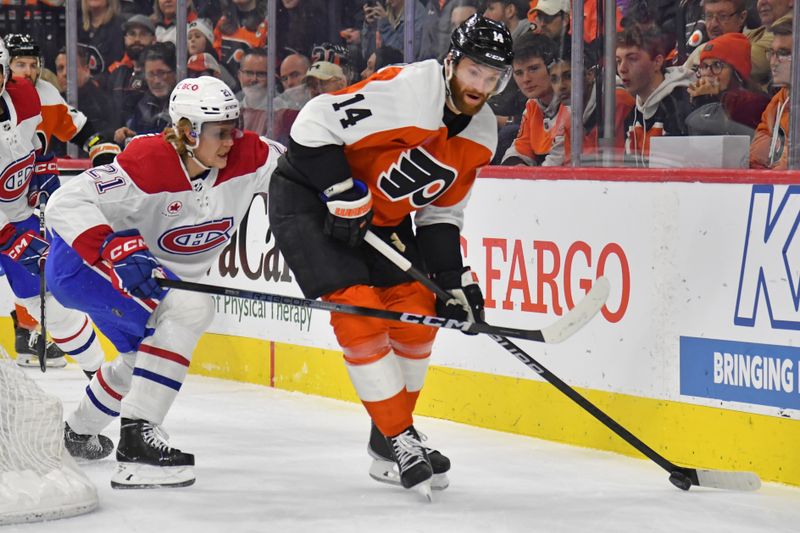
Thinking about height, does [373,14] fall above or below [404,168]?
above

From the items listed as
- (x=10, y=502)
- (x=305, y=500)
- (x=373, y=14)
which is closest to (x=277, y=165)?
(x=305, y=500)

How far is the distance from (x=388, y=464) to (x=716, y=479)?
762 mm

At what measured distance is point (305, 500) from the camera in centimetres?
297

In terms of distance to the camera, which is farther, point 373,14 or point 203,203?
point 373,14

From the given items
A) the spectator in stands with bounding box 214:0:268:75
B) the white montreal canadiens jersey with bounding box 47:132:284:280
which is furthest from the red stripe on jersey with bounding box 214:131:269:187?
the spectator in stands with bounding box 214:0:268:75

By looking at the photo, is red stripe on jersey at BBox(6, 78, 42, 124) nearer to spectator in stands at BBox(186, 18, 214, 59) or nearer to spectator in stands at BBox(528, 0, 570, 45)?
spectator in stands at BBox(186, 18, 214, 59)

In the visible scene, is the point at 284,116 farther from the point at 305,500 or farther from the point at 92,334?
the point at 305,500

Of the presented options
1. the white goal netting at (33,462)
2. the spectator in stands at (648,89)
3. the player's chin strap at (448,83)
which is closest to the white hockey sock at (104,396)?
the white goal netting at (33,462)

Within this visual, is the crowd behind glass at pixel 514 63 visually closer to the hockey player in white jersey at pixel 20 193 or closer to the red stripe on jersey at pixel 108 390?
the hockey player in white jersey at pixel 20 193

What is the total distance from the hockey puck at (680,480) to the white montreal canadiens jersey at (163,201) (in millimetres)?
1230

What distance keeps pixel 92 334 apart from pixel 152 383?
Answer: 121cm

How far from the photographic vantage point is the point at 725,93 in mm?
3627

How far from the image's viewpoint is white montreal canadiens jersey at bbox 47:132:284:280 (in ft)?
10.2

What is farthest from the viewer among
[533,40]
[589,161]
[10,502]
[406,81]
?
[533,40]
